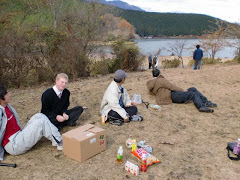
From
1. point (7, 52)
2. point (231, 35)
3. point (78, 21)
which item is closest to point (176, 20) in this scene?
point (231, 35)

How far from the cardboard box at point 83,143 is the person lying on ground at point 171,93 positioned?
9.38 ft

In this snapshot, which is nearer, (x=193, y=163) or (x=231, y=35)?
(x=193, y=163)

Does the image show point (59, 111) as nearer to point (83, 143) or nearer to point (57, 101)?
point (57, 101)

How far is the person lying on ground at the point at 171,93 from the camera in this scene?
5.73m

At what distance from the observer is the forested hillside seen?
98681mm

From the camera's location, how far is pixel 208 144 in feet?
12.8

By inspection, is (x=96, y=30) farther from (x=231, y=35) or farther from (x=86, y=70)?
(x=231, y=35)

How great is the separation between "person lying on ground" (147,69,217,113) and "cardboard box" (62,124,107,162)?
286 cm

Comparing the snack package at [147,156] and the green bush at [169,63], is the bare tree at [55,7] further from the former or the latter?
the snack package at [147,156]

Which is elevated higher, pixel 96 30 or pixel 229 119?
pixel 96 30

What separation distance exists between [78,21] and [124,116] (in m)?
12.2

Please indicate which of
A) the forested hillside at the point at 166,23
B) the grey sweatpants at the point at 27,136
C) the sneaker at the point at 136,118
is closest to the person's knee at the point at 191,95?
the sneaker at the point at 136,118

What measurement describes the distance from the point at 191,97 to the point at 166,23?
11525 cm

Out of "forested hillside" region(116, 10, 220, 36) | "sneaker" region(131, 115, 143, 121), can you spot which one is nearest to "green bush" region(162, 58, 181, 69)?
"sneaker" region(131, 115, 143, 121)
